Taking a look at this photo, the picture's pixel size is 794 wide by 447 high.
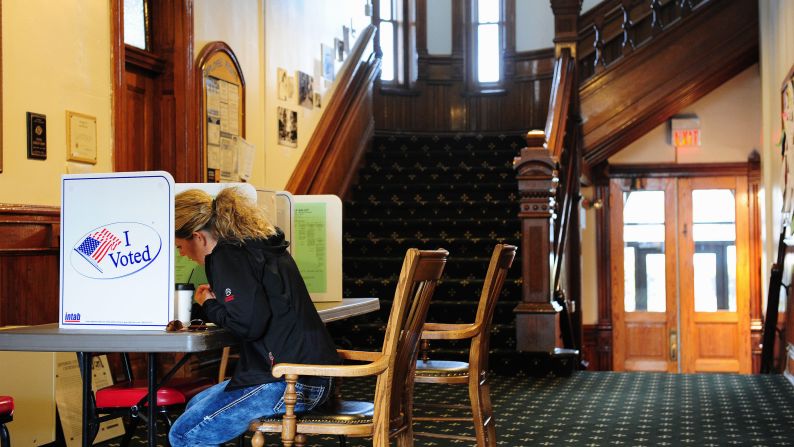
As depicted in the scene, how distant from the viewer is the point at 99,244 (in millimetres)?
3281

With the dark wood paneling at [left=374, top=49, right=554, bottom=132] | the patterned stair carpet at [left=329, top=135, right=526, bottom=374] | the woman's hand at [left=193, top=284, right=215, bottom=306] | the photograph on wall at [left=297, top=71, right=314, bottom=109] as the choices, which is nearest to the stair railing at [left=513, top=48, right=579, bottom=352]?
the patterned stair carpet at [left=329, top=135, right=526, bottom=374]

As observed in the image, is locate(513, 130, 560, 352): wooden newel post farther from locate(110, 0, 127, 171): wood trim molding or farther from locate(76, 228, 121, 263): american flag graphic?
locate(76, 228, 121, 263): american flag graphic

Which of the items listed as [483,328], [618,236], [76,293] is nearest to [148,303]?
[76,293]

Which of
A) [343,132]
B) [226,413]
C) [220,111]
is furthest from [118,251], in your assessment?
[343,132]

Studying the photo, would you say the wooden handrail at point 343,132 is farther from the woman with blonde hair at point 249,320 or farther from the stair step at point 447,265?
the woman with blonde hair at point 249,320

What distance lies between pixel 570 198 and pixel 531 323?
6.41ft

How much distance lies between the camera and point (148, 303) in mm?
3203

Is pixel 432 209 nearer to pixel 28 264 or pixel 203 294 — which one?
pixel 28 264

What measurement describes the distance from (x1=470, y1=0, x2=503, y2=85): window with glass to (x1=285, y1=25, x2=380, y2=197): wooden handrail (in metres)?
1.98

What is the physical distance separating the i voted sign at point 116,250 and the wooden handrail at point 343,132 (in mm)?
5128

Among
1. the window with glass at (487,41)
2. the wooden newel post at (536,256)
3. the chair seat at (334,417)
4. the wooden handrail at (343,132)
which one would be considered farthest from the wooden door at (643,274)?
the chair seat at (334,417)

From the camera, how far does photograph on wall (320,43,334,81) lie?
9414mm

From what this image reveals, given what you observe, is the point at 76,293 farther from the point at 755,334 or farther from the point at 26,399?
the point at 755,334

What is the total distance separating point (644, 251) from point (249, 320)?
9.50 meters
